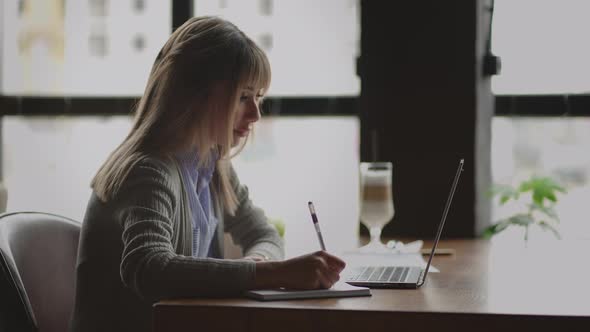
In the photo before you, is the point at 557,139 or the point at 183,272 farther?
the point at 557,139

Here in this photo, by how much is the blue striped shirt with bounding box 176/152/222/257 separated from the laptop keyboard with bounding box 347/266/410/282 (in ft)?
1.12

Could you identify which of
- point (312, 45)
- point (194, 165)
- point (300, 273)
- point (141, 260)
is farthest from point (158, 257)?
point (312, 45)

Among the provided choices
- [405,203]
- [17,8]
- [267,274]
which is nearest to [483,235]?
[405,203]

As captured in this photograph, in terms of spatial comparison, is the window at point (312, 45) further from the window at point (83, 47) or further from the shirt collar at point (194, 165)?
the shirt collar at point (194, 165)

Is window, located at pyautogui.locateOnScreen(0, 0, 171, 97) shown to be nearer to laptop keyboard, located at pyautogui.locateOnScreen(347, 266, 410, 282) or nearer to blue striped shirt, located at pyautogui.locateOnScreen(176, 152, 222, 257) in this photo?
blue striped shirt, located at pyautogui.locateOnScreen(176, 152, 222, 257)

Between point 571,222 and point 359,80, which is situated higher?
point 359,80

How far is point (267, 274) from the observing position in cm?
119

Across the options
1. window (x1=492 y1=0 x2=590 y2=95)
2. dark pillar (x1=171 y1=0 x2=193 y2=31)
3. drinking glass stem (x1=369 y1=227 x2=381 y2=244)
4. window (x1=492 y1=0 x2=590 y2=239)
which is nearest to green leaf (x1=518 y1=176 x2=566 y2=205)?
window (x1=492 y1=0 x2=590 y2=239)

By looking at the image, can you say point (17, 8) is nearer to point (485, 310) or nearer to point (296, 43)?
point (296, 43)

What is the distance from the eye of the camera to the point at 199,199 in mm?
1667

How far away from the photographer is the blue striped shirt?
1.52m

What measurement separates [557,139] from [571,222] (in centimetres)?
30

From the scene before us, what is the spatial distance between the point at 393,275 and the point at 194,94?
0.52 m

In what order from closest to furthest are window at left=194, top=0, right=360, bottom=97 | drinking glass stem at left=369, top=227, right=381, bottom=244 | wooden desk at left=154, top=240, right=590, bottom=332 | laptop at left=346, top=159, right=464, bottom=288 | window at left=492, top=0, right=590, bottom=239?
wooden desk at left=154, top=240, right=590, bottom=332 < laptop at left=346, top=159, right=464, bottom=288 < drinking glass stem at left=369, top=227, right=381, bottom=244 < window at left=492, top=0, right=590, bottom=239 < window at left=194, top=0, right=360, bottom=97
